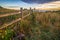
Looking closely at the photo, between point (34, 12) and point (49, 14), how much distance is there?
337 millimetres

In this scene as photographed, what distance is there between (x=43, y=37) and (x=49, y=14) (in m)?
0.51

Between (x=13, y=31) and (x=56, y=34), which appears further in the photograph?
(x=56, y=34)

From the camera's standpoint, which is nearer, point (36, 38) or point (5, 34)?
point (5, 34)

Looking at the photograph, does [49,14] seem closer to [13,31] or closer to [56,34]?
[56,34]

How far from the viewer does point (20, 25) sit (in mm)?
4641

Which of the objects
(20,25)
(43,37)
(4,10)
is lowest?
(43,37)

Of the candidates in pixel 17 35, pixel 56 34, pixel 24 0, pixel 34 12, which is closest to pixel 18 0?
pixel 24 0

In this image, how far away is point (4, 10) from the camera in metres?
4.45

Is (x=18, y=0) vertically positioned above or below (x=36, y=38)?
above

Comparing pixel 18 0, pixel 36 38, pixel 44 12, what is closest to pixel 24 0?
pixel 18 0

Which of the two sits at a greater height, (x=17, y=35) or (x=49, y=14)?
(x=49, y=14)

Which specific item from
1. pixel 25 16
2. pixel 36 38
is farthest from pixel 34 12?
pixel 36 38

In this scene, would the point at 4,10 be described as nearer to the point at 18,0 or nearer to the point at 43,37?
the point at 18,0

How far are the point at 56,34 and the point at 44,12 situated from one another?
0.56m
